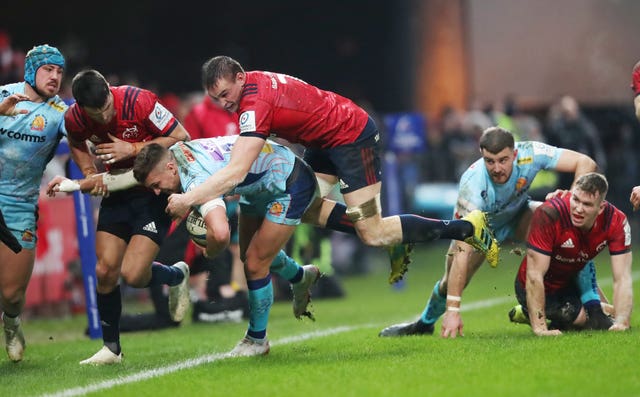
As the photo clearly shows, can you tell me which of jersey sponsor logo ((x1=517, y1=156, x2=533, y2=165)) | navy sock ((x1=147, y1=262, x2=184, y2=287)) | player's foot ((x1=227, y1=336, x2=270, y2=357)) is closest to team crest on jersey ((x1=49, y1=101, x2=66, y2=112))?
navy sock ((x1=147, y1=262, x2=184, y2=287))

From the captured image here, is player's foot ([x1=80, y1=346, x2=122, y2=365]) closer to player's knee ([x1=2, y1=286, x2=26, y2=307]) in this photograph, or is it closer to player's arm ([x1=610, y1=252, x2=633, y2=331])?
player's knee ([x1=2, y1=286, x2=26, y2=307])

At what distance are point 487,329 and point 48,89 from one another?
4174mm

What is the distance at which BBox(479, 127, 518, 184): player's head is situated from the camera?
9.22 metres

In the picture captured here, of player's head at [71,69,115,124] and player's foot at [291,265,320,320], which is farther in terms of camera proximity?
player's foot at [291,265,320,320]

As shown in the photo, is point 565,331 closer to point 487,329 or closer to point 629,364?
point 487,329

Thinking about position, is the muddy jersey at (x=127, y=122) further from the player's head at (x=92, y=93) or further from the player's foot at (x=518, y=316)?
the player's foot at (x=518, y=316)

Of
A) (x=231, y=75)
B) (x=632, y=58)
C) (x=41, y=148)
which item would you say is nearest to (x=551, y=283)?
(x=231, y=75)

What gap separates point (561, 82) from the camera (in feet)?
71.4

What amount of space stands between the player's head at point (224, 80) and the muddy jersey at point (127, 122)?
72 centimetres

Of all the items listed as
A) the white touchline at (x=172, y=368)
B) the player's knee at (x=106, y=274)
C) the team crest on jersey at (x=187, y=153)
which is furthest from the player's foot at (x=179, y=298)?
the team crest on jersey at (x=187, y=153)

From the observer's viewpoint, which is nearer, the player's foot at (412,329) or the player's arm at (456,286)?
the player's arm at (456,286)

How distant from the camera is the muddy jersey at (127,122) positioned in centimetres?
870

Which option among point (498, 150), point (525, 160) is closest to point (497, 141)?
point (498, 150)

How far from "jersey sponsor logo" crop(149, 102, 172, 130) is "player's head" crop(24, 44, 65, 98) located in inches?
33.5
